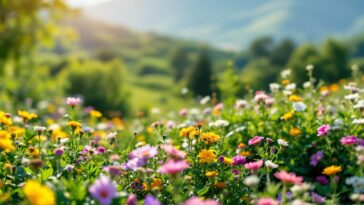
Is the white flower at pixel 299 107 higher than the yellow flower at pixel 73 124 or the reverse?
→ higher

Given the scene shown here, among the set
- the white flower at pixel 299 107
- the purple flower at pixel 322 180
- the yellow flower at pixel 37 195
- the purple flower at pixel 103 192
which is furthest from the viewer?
the white flower at pixel 299 107

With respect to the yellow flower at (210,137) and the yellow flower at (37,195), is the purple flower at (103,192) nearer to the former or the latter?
the yellow flower at (37,195)

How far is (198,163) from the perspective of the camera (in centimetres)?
296

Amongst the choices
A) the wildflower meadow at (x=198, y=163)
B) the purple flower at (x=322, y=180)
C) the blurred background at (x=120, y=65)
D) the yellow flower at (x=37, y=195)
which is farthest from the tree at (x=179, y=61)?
the yellow flower at (x=37, y=195)

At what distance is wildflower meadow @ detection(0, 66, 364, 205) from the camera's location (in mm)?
1906

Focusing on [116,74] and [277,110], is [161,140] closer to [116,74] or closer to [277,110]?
[277,110]

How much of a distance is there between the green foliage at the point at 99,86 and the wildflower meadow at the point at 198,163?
20579mm

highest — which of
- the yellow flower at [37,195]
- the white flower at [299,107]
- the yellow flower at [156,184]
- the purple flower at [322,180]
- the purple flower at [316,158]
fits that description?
the white flower at [299,107]

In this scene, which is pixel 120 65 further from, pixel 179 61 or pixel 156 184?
pixel 179 61

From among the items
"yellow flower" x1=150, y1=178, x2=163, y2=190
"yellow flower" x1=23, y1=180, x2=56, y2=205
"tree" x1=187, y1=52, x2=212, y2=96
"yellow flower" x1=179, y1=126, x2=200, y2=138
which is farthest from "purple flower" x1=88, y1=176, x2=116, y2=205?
"tree" x1=187, y1=52, x2=212, y2=96

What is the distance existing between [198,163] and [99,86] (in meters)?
23.5

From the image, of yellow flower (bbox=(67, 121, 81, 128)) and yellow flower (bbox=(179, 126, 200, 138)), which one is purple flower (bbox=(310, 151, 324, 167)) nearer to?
yellow flower (bbox=(179, 126, 200, 138))

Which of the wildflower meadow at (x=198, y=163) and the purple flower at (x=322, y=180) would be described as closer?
the wildflower meadow at (x=198, y=163)

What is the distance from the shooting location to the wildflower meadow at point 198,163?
1.91 meters
